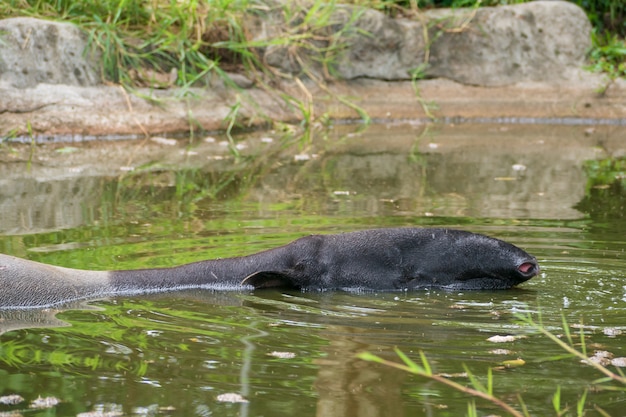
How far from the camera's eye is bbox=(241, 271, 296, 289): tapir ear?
5.91 m

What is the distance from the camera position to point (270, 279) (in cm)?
602

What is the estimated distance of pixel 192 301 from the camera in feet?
19.0

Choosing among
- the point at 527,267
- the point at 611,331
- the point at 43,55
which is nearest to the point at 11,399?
the point at 611,331

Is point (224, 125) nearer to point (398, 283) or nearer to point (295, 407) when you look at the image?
point (398, 283)

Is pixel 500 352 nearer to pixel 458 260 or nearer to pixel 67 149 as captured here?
pixel 458 260

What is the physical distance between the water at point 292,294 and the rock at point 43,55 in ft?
3.65

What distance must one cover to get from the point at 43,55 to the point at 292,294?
26.9 ft

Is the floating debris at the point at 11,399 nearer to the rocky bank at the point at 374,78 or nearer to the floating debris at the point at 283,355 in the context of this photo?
the floating debris at the point at 283,355

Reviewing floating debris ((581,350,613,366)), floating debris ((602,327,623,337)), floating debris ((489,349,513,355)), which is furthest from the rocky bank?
floating debris ((581,350,613,366))

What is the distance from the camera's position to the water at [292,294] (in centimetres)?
416

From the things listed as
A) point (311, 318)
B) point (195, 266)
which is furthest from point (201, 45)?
point (311, 318)

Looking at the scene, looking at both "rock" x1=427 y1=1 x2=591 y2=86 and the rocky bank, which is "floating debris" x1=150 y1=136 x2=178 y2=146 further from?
"rock" x1=427 y1=1 x2=591 y2=86

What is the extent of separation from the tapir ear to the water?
96mm

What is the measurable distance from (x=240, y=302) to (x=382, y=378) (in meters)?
1.59
